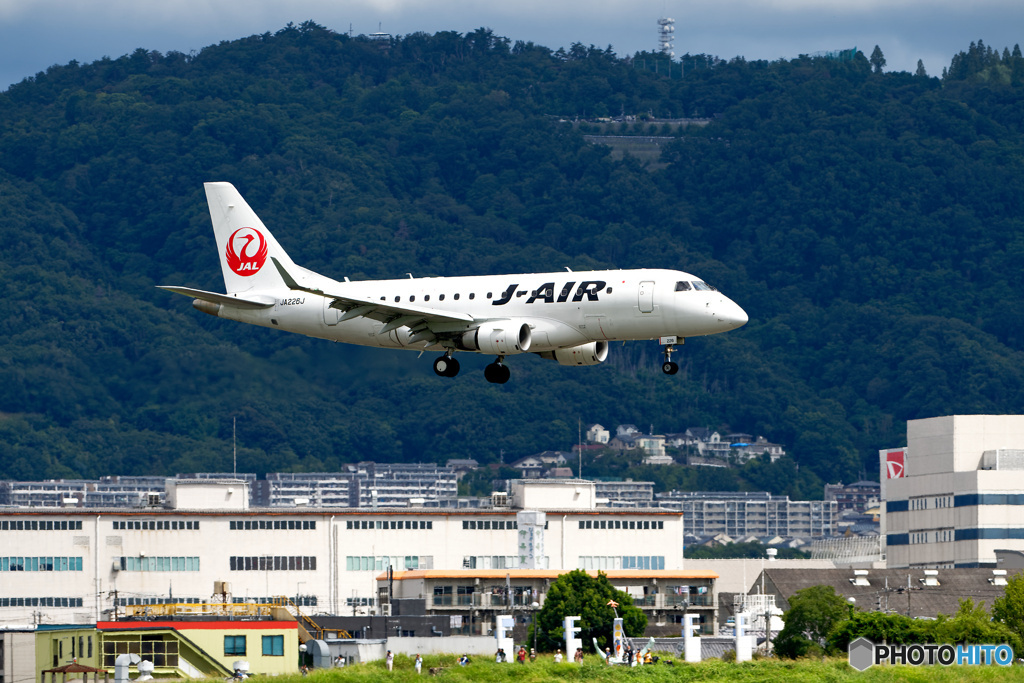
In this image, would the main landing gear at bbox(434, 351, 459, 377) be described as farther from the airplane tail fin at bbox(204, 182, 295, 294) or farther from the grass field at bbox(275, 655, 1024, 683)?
the grass field at bbox(275, 655, 1024, 683)

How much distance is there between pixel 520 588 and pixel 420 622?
24229 millimetres

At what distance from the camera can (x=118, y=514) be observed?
19312 cm

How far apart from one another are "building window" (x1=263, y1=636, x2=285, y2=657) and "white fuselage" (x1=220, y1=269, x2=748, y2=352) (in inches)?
862

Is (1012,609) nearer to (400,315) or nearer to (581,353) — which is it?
(581,353)

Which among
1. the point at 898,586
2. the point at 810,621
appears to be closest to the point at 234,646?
the point at 810,621

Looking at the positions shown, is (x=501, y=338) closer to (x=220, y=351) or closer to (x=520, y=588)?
(x=520, y=588)

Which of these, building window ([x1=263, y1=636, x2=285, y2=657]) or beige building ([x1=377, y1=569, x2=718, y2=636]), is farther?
beige building ([x1=377, y1=569, x2=718, y2=636])

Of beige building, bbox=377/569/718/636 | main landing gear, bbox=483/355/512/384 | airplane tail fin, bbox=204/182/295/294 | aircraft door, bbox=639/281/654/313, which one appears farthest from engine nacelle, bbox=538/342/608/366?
beige building, bbox=377/569/718/636

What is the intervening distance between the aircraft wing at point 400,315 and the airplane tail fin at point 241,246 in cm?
928

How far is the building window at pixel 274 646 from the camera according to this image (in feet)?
335

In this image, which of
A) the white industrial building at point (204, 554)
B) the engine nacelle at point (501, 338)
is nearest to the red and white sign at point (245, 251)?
the engine nacelle at point (501, 338)

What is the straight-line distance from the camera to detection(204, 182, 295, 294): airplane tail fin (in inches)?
3812

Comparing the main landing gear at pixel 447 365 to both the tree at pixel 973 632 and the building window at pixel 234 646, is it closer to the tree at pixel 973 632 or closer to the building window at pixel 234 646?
the building window at pixel 234 646

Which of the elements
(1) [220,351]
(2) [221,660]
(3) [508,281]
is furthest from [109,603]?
(3) [508,281]
